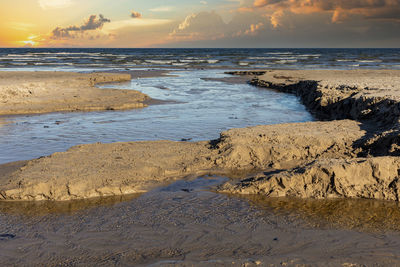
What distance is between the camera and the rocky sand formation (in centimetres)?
586

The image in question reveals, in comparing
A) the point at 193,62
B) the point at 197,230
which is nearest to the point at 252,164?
the point at 197,230

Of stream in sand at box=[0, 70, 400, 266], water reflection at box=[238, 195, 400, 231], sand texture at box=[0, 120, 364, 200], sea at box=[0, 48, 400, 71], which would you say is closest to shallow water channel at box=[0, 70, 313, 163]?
sand texture at box=[0, 120, 364, 200]

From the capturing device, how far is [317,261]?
13.4 feet

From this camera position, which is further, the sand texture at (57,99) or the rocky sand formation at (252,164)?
the sand texture at (57,99)

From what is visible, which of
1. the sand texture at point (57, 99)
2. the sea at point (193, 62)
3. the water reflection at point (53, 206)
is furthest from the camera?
the sea at point (193, 62)

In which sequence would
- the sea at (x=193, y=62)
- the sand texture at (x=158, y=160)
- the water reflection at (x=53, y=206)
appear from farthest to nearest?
1. the sea at (x=193, y=62)
2. the sand texture at (x=158, y=160)
3. the water reflection at (x=53, y=206)

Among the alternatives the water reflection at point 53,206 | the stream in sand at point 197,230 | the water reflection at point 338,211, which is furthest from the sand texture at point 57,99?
the water reflection at point 338,211

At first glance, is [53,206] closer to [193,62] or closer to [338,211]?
[338,211]

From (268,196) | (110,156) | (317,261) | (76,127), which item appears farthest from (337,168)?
Answer: (76,127)

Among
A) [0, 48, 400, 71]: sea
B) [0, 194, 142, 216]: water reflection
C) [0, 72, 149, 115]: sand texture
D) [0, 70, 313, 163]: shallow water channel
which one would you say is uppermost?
[0, 48, 400, 71]: sea

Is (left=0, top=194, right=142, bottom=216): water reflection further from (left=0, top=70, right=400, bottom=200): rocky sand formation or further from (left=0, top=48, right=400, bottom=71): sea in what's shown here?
(left=0, top=48, right=400, bottom=71): sea

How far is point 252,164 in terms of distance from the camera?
23.5ft

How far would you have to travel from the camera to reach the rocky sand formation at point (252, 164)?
19.2 feet

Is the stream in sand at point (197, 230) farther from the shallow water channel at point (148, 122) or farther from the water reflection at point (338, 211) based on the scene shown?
the shallow water channel at point (148, 122)
